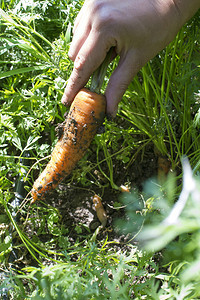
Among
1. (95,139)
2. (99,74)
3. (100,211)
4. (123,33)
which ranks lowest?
(100,211)

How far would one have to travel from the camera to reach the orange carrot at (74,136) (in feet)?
4.46

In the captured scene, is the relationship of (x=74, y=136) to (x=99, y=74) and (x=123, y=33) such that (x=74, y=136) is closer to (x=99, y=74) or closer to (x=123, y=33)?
(x=99, y=74)

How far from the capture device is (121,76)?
1252 mm

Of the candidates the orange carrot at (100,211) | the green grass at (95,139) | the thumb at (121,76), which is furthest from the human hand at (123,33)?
the orange carrot at (100,211)

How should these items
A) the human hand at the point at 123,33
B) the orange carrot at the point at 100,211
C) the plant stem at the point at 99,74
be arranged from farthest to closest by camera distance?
the orange carrot at the point at 100,211
the plant stem at the point at 99,74
the human hand at the point at 123,33

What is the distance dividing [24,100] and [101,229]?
86 centimetres

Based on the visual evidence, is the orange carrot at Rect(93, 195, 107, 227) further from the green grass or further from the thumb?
the thumb

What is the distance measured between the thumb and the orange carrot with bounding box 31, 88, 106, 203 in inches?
2.0

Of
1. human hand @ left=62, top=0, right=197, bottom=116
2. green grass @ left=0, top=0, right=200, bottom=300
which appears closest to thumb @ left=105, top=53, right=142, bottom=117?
human hand @ left=62, top=0, right=197, bottom=116

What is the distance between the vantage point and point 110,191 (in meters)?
1.72

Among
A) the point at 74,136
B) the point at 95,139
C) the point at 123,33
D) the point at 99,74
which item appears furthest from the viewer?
the point at 95,139

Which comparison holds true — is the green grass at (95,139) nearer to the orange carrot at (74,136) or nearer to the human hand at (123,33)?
the orange carrot at (74,136)

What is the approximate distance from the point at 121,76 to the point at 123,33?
0.17 metres

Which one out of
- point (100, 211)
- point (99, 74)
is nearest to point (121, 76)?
A: point (99, 74)
